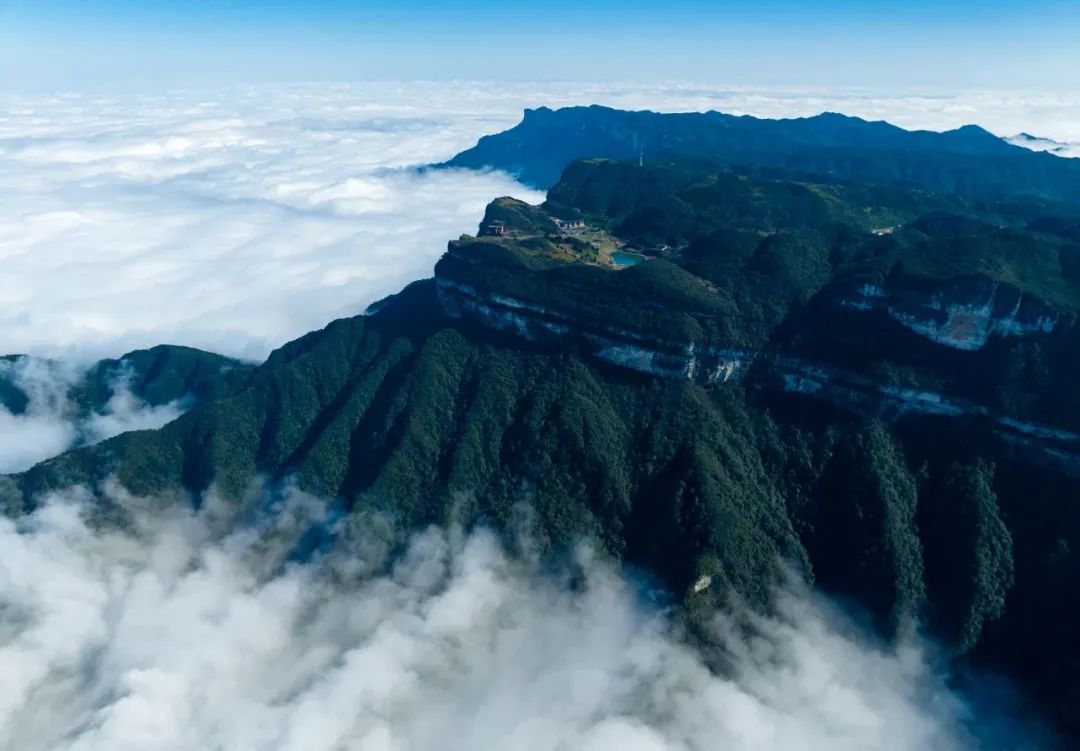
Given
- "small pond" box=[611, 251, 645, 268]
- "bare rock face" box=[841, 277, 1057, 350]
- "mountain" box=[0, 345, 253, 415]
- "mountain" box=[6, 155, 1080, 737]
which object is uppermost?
"bare rock face" box=[841, 277, 1057, 350]

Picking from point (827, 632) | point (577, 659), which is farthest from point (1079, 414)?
point (577, 659)

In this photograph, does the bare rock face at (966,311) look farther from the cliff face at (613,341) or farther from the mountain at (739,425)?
the cliff face at (613,341)

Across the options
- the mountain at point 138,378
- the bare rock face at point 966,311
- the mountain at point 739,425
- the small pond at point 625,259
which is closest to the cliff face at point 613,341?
the mountain at point 739,425

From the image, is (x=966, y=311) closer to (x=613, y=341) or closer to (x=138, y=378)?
(x=613, y=341)

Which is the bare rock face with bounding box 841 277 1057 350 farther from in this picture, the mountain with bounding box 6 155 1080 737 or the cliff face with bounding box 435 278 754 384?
the cliff face with bounding box 435 278 754 384

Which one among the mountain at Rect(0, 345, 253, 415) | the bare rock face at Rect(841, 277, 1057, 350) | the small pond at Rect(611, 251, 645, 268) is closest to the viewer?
the bare rock face at Rect(841, 277, 1057, 350)

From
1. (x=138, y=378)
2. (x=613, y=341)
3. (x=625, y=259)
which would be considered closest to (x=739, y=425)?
(x=613, y=341)

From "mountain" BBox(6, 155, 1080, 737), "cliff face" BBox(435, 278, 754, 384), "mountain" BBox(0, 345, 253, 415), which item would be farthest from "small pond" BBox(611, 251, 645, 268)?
"mountain" BBox(0, 345, 253, 415)
